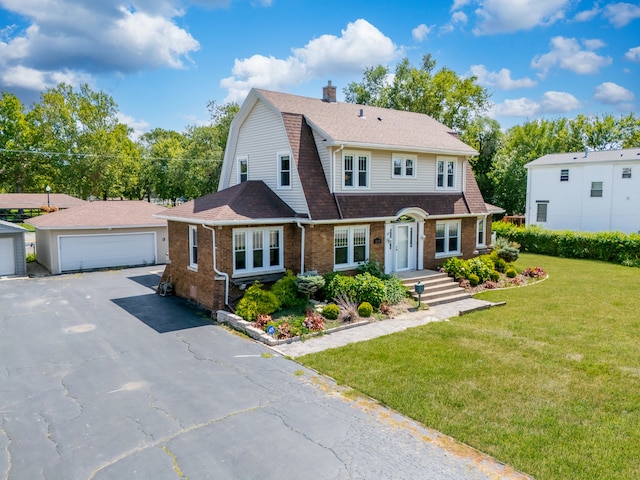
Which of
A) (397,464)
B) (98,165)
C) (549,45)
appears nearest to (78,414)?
(397,464)

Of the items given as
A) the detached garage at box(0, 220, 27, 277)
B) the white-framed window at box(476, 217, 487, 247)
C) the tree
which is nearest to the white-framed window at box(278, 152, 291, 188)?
the white-framed window at box(476, 217, 487, 247)

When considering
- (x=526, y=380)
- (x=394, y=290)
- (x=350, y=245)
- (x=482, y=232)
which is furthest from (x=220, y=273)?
(x=482, y=232)

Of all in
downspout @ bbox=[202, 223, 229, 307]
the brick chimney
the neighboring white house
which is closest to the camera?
downspout @ bbox=[202, 223, 229, 307]

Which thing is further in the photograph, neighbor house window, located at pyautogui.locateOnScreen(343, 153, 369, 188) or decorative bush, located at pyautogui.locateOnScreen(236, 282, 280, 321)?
neighbor house window, located at pyautogui.locateOnScreen(343, 153, 369, 188)

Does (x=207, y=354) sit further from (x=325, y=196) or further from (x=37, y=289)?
(x=37, y=289)

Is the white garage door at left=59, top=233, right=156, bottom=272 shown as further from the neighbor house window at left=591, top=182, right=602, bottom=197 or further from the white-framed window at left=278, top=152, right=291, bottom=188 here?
the neighbor house window at left=591, top=182, right=602, bottom=197
